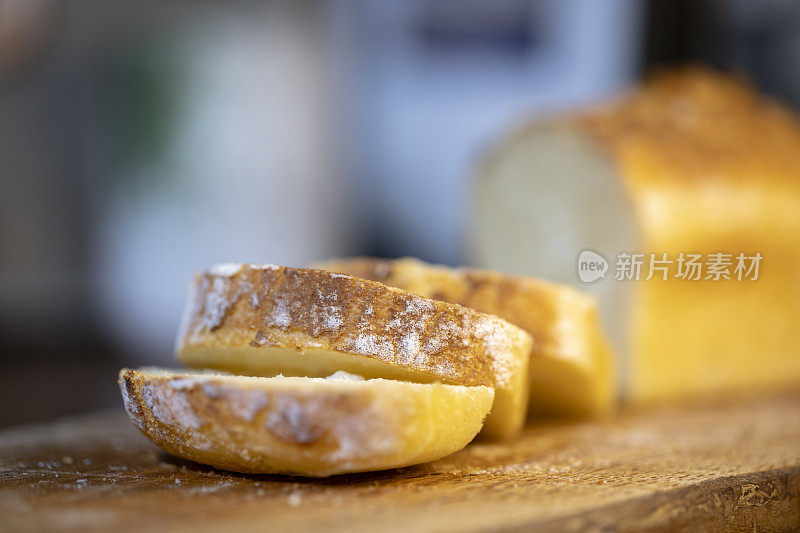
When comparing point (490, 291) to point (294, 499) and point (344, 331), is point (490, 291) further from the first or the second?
point (294, 499)

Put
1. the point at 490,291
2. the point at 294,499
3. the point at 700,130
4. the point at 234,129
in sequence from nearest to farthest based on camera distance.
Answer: the point at 294,499 → the point at 490,291 → the point at 700,130 → the point at 234,129

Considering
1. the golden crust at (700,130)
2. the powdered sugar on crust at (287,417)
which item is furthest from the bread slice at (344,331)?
the golden crust at (700,130)

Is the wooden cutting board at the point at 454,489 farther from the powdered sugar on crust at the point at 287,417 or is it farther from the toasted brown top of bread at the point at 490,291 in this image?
the toasted brown top of bread at the point at 490,291

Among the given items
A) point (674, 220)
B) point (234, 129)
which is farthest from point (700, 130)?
point (234, 129)

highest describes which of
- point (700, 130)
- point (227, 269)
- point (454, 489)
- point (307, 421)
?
point (700, 130)

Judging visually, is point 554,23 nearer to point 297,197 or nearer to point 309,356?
point 297,197

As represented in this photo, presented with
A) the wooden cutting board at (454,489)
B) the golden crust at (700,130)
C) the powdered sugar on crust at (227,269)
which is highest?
the golden crust at (700,130)
